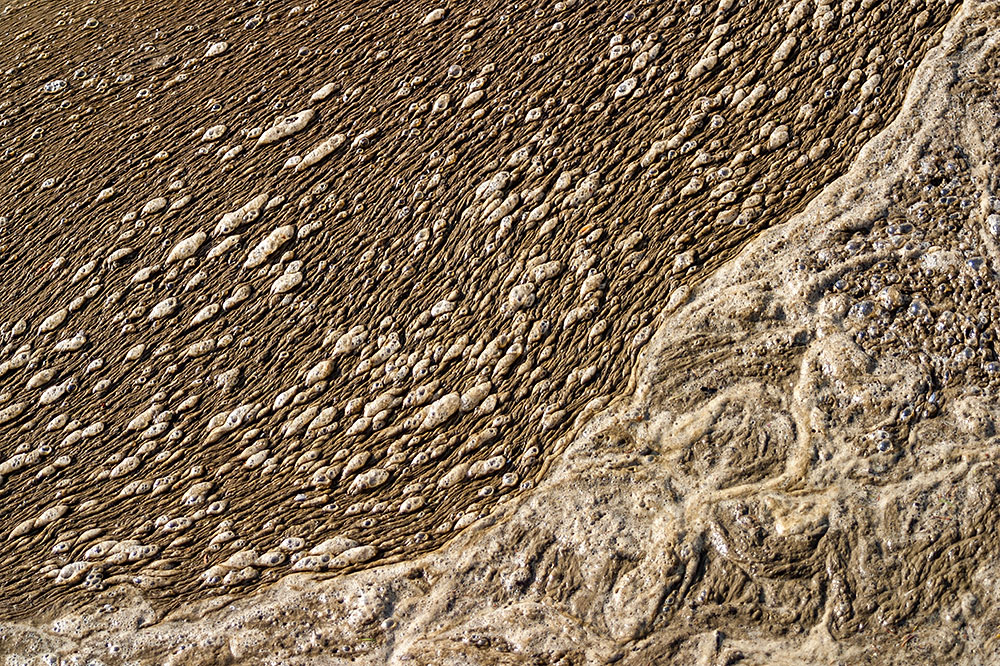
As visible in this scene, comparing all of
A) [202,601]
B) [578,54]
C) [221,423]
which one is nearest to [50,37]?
[221,423]

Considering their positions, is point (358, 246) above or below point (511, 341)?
above

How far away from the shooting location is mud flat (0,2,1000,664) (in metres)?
1.83

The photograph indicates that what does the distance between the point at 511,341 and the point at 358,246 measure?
0.54m

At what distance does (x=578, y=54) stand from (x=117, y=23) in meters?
1.53

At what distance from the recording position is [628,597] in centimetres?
182

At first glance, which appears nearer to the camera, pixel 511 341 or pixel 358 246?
pixel 511 341

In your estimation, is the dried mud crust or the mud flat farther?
the dried mud crust

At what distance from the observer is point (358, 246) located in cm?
220

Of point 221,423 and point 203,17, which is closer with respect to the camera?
point 221,423

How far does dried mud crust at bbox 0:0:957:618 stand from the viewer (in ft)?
6.57

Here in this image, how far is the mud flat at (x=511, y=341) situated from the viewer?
5.99ft

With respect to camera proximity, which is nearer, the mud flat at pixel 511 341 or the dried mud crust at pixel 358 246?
the mud flat at pixel 511 341

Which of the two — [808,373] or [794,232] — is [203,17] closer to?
[794,232]

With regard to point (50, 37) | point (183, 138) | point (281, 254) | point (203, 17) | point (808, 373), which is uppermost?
point (50, 37)
